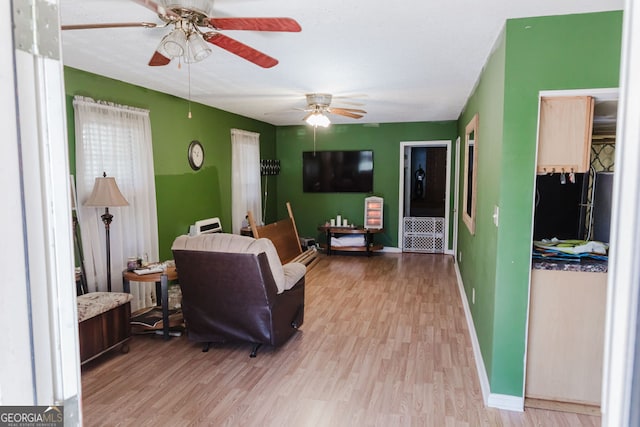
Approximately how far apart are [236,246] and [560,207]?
10.2 feet

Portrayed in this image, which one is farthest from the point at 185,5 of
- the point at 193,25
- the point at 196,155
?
the point at 196,155

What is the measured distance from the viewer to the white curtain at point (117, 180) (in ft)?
11.9

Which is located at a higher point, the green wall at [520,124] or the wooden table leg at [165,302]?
the green wall at [520,124]

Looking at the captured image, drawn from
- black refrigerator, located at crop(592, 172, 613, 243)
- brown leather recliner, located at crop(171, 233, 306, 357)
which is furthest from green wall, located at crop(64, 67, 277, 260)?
black refrigerator, located at crop(592, 172, 613, 243)

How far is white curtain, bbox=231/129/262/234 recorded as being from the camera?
6113 millimetres

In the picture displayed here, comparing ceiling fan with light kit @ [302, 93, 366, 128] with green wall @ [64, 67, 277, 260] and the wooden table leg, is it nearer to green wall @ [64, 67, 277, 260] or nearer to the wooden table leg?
green wall @ [64, 67, 277, 260]

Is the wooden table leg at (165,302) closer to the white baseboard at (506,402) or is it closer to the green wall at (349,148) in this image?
the white baseboard at (506,402)

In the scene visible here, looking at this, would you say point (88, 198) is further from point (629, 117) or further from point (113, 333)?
point (629, 117)

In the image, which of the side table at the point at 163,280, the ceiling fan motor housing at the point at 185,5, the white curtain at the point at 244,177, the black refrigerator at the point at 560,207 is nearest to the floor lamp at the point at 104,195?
the side table at the point at 163,280

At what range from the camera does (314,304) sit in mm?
4691

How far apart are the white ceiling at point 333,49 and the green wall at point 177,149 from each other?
0.45 feet

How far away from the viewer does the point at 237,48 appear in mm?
2260

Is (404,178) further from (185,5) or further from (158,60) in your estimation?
(185,5)

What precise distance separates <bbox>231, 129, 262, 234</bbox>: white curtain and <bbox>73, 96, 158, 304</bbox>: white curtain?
1817 mm
